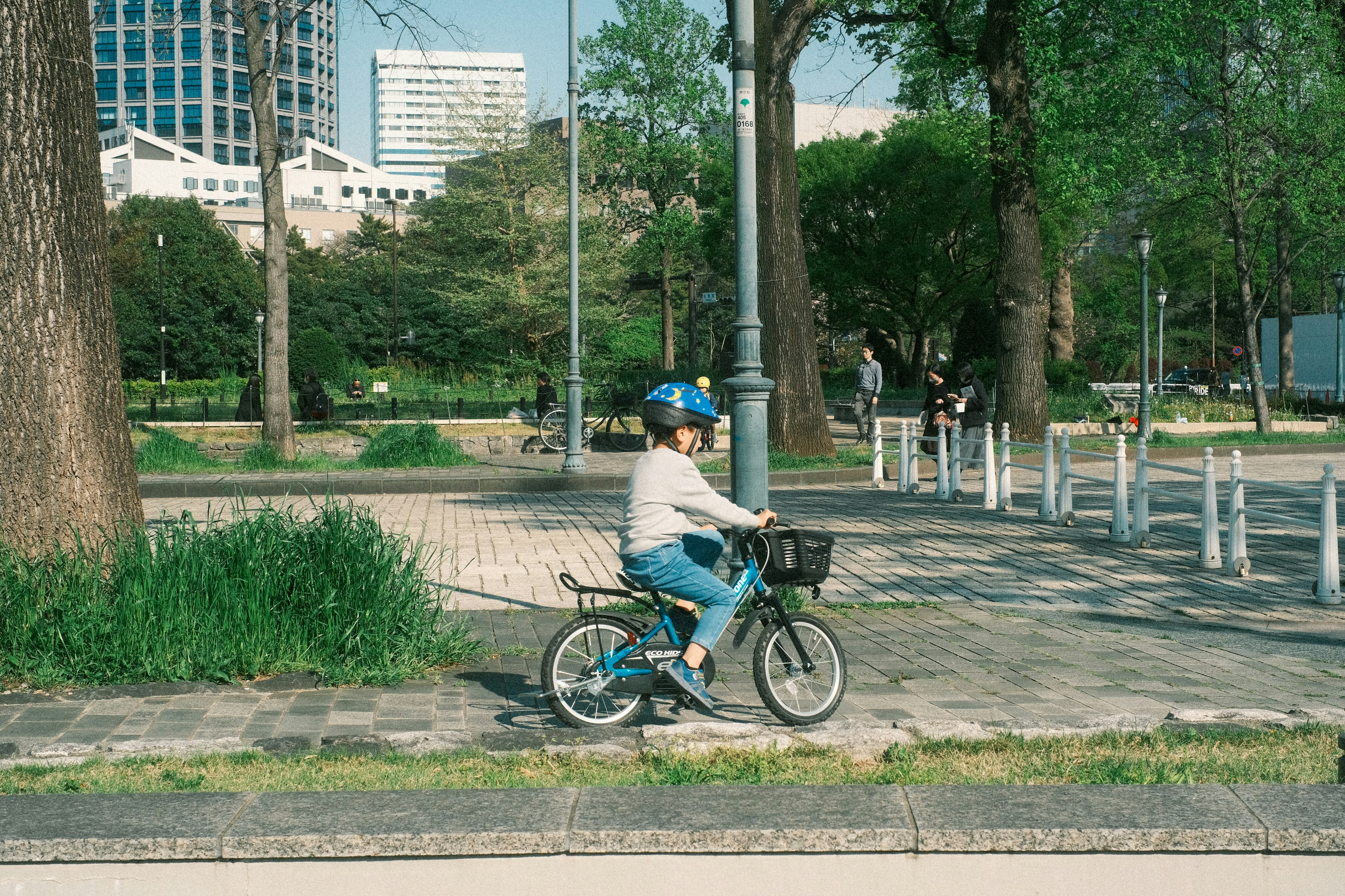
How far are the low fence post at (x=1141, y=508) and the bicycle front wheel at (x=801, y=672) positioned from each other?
6.52 meters

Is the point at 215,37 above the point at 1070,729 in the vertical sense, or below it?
above

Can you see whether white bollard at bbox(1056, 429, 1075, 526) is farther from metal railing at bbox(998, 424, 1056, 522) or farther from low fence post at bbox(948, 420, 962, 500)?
low fence post at bbox(948, 420, 962, 500)

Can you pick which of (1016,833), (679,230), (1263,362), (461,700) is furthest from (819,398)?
(1263,362)

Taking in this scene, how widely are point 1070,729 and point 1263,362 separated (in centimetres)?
5897

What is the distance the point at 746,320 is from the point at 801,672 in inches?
114

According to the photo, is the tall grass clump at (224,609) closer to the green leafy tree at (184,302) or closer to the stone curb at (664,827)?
the stone curb at (664,827)

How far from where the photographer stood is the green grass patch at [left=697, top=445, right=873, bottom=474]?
64.5ft

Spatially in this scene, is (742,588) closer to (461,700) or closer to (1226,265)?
(461,700)

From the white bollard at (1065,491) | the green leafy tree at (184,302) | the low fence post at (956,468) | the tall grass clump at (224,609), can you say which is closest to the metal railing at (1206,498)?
the white bollard at (1065,491)

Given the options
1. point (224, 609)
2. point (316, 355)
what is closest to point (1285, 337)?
point (316, 355)

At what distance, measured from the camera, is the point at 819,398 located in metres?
21.1

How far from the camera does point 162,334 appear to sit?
61.8 m

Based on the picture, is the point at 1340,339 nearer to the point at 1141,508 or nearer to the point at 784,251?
the point at 784,251

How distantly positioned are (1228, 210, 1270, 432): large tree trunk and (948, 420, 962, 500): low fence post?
583 inches
